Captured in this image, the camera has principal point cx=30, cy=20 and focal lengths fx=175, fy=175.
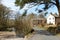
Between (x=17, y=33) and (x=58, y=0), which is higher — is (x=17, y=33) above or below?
below

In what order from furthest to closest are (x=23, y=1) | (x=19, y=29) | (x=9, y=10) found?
(x=9, y=10) → (x=23, y=1) → (x=19, y=29)

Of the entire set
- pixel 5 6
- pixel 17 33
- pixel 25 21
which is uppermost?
pixel 5 6

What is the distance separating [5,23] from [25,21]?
25.6 ft

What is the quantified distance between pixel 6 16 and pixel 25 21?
890cm

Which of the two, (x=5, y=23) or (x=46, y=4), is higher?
(x=46, y=4)

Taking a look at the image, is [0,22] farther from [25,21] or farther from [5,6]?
[25,21]

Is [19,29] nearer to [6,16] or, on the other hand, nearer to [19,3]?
[19,3]

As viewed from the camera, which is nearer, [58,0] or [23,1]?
[23,1]

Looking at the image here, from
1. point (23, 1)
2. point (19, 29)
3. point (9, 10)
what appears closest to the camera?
point (19, 29)

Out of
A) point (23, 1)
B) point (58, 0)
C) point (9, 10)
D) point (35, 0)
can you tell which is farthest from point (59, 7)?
point (9, 10)

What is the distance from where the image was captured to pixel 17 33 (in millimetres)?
20078

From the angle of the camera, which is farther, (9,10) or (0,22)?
(9,10)

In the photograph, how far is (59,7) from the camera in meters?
27.3

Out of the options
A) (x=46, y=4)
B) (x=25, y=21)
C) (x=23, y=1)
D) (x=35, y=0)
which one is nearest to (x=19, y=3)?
(x=23, y=1)
